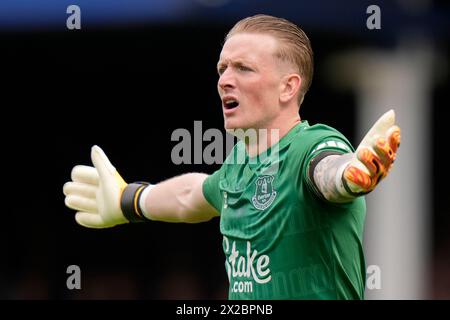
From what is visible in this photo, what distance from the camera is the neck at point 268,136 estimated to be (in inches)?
174

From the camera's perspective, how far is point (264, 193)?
429 centimetres

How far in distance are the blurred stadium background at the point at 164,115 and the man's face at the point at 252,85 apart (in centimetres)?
425

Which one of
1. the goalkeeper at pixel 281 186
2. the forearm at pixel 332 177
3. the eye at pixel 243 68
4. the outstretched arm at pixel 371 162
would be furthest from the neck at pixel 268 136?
the outstretched arm at pixel 371 162

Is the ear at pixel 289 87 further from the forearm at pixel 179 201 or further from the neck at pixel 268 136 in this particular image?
the forearm at pixel 179 201

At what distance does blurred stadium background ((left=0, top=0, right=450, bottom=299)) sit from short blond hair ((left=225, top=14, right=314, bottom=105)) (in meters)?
4.14

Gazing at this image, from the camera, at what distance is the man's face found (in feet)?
14.5

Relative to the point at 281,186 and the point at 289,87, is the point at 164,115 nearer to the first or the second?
the point at 289,87

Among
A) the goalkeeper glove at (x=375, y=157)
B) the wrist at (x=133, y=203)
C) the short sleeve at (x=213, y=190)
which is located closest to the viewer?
the goalkeeper glove at (x=375, y=157)

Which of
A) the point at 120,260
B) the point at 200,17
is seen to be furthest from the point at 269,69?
the point at 120,260

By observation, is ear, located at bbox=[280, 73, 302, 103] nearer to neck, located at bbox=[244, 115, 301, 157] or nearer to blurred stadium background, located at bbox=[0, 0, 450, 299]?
neck, located at bbox=[244, 115, 301, 157]

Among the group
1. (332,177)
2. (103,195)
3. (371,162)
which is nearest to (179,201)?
(103,195)

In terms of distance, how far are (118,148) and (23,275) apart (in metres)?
1.69

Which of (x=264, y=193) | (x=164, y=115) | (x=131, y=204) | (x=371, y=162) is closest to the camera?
(x=371, y=162)

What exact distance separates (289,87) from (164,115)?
5877 millimetres
